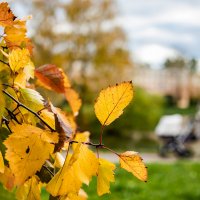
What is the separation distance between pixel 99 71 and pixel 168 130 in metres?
7.93

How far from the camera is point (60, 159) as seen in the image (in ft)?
2.36

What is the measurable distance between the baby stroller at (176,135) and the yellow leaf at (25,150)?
13.6m

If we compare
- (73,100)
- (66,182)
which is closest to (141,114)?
(73,100)

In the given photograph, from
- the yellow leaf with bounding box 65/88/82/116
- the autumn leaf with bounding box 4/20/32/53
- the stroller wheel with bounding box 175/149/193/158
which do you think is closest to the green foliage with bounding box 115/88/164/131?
the stroller wheel with bounding box 175/149/193/158

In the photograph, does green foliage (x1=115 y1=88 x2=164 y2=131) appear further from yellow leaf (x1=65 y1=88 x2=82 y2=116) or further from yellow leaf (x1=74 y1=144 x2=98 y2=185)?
yellow leaf (x1=74 y1=144 x2=98 y2=185)

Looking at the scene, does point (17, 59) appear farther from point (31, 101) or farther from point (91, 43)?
point (91, 43)

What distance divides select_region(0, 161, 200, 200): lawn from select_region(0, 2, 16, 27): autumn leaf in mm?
4490

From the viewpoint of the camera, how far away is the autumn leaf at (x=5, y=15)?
632mm

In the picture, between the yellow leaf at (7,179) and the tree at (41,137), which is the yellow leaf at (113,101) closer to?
the tree at (41,137)

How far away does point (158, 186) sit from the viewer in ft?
21.2

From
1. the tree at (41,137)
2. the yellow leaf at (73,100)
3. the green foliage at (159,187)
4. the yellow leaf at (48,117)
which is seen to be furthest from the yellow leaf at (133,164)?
the green foliage at (159,187)

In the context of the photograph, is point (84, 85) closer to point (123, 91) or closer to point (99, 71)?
point (99, 71)

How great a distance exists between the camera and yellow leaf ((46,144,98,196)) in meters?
0.59

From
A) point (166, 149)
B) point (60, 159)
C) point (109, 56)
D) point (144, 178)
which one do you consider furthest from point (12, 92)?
point (109, 56)
